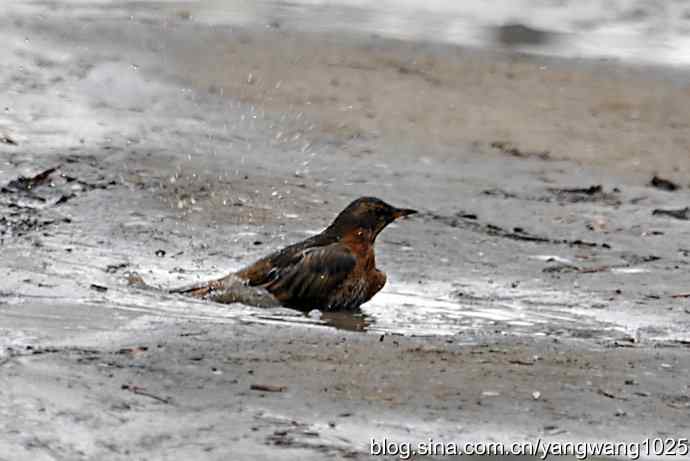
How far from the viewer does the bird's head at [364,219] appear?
8914 mm

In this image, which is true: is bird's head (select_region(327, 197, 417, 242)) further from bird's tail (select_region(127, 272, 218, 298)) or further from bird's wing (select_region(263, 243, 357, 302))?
bird's tail (select_region(127, 272, 218, 298))

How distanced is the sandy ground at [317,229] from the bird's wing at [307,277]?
300 mm

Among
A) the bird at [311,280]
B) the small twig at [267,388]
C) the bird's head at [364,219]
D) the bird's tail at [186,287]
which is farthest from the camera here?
the bird's head at [364,219]

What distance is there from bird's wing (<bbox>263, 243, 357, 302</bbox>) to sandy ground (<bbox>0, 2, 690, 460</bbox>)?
30 cm

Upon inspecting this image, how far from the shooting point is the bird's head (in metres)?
8.91

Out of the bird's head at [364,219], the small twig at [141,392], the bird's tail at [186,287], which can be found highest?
the bird's head at [364,219]

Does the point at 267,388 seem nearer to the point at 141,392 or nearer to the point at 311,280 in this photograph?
the point at 141,392

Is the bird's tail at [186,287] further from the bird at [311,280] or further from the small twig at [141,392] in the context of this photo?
the small twig at [141,392]

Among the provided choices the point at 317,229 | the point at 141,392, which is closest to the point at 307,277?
the point at 317,229

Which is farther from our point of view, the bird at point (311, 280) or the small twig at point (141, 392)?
the bird at point (311, 280)

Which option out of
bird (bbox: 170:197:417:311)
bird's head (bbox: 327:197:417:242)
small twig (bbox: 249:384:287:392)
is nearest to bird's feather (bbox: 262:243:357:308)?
bird (bbox: 170:197:417:311)

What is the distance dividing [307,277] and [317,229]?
79.3 inches

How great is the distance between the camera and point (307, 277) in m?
8.54

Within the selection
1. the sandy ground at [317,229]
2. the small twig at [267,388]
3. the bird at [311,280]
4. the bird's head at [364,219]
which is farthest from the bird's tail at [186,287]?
the small twig at [267,388]
